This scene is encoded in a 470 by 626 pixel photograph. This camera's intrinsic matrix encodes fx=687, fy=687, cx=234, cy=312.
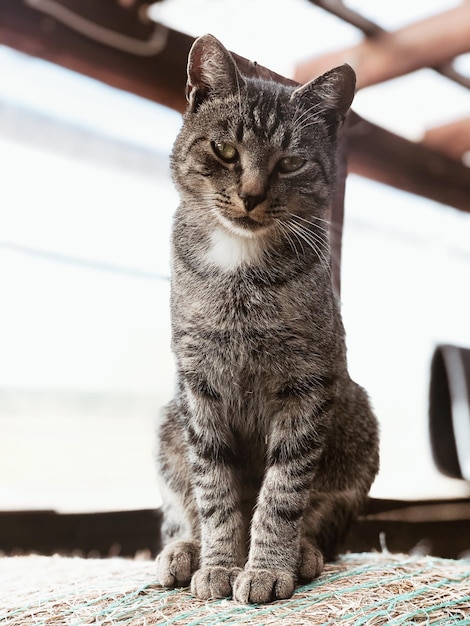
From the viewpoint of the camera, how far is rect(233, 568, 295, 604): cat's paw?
1208 millimetres

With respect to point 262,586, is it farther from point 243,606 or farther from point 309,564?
point 309,564

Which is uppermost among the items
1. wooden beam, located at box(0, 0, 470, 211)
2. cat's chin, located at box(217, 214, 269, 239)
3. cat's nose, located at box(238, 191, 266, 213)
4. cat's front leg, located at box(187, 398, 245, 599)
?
wooden beam, located at box(0, 0, 470, 211)

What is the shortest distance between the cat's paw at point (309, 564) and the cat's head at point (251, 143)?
642mm

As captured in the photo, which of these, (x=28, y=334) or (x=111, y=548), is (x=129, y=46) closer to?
(x=28, y=334)

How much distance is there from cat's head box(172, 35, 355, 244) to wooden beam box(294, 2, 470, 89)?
850 millimetres

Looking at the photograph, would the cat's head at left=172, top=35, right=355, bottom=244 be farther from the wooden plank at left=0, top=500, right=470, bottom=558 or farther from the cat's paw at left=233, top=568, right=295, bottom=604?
the wooden plank at left=0, top=500, right=470, bottom=558

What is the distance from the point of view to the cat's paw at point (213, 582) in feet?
4.11

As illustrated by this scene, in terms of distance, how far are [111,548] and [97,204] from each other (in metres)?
0.99

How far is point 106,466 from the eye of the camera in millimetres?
2053

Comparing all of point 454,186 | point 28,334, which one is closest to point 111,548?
point 28,334

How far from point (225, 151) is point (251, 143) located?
53mm

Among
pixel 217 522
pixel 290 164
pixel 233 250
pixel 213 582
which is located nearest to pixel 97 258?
pixel 233 250

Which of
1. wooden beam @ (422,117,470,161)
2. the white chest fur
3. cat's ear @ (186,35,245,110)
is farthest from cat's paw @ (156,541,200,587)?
wooden beam @ (422,117,470,161)

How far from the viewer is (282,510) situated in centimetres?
129
